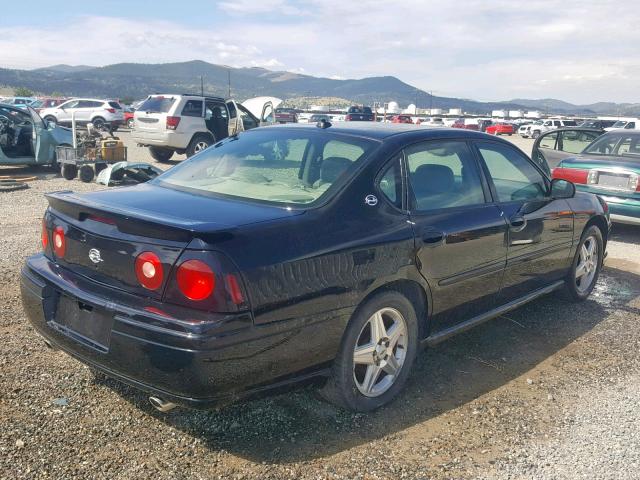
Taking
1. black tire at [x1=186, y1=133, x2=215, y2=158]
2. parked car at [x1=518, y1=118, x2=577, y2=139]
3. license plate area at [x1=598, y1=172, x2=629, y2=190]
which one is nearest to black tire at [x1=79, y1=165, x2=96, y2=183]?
black tire at [x1=186, y1=133, x2=215, y2=158]

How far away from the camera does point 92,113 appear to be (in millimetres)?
31250

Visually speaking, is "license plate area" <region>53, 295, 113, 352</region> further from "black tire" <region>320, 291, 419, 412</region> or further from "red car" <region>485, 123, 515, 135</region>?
"red car" <region>485, 123, 515, 135</region>

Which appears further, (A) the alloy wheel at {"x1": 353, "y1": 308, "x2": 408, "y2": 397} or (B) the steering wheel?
(B) the steering wheel

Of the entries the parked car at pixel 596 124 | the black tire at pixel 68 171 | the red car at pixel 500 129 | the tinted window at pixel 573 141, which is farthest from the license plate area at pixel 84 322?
the red car at pixel 500 129

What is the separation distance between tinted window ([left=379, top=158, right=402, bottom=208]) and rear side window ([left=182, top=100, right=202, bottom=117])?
13292 mm

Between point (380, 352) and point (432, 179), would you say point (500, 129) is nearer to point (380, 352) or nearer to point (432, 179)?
point (432, 179)

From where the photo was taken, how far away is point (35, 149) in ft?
42.7

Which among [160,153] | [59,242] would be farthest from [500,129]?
[59,242]

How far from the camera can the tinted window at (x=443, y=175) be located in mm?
3623

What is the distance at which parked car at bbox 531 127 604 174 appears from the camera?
938cm

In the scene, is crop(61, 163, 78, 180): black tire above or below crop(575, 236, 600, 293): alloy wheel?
below

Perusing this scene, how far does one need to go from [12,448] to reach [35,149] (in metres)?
11.7

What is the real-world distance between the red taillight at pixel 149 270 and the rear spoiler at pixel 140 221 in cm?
10

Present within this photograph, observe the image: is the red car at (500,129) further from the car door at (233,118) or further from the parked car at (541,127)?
the car door at (233,118)
